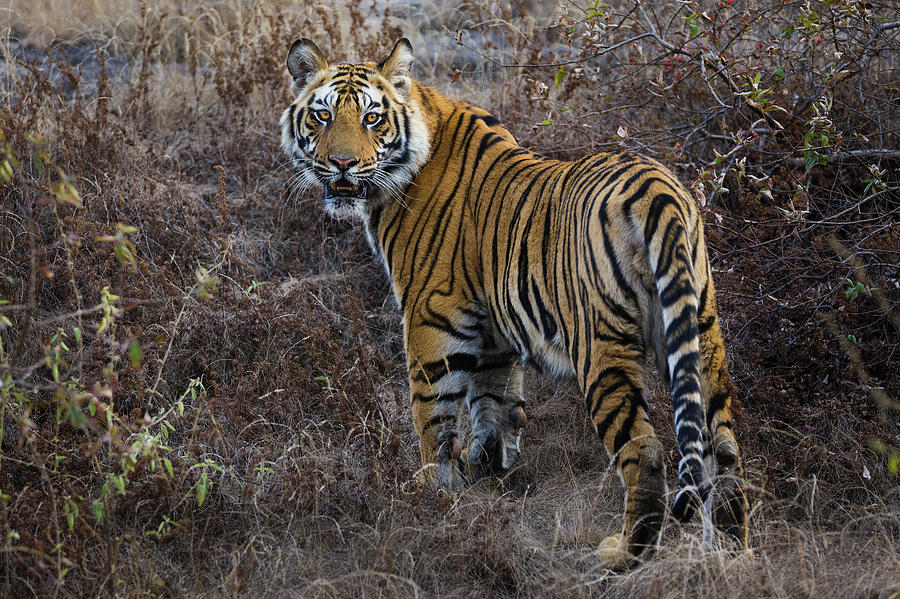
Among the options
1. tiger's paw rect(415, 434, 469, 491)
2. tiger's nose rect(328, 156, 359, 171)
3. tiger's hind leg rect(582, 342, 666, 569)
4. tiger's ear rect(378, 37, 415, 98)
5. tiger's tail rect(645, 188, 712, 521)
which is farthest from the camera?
tiger's ear rect(378, 37, 415, 98)

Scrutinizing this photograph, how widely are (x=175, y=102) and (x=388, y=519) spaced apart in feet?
16.9

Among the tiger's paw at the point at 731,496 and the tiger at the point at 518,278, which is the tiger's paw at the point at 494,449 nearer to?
the tiger at the point at 518,278

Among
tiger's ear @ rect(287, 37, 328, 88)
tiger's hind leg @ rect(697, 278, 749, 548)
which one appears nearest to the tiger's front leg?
tiger's hind leg @ rect(697, 278, 749, 548)

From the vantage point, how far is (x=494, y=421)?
4652 mm

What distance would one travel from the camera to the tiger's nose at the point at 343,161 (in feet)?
14.0

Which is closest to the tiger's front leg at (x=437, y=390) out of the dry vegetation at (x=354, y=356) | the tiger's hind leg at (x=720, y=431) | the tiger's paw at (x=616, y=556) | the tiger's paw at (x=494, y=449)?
the dry vegetation at (x=354, y=356)

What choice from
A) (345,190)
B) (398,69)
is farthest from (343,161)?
(398,69)

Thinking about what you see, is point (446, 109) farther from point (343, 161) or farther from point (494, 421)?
point (494, 421)

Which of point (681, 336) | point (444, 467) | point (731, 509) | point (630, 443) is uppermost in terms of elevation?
point (681, 336)

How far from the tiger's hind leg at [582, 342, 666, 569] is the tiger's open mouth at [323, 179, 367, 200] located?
1.66 m

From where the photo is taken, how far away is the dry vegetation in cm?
322

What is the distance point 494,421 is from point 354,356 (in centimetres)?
107

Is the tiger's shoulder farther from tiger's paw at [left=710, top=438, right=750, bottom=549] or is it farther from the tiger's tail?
tiger's paw at [left=710, top=438, right=750, bottom=549]

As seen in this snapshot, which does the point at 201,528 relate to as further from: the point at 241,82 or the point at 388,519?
the point at 241,82
